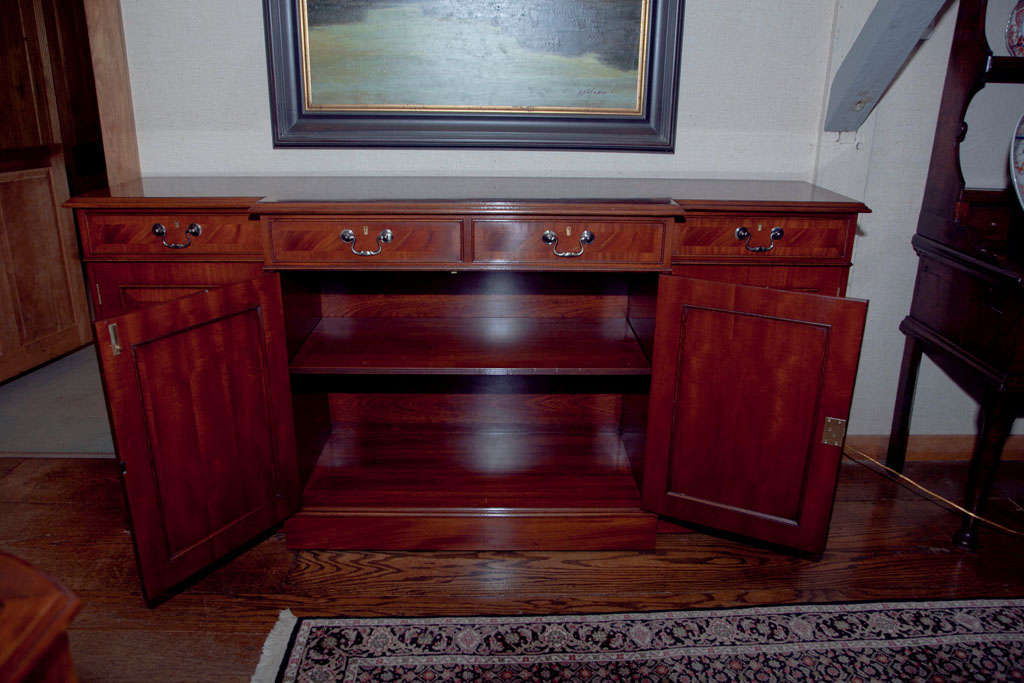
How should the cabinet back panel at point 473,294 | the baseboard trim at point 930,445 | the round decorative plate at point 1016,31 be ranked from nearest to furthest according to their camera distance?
the round decorative plate at point 1016,31, the cabinet back panel at point 473,294, the baseboard trim at point 930,445

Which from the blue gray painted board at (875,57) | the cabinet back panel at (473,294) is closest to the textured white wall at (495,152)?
the blue gray painted board at (875,57)

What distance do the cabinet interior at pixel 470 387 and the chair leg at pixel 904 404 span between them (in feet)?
3.23

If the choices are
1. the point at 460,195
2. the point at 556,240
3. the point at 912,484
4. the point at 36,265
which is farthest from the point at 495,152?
the point at 36,265

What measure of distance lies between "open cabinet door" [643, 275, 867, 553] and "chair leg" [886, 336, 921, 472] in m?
0.81

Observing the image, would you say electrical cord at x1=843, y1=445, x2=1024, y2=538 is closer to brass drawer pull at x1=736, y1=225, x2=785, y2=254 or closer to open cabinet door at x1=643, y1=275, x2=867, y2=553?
open cabinet door at x1=643, y1=275, x2=867, y2=553

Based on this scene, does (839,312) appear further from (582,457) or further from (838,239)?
(582,457)

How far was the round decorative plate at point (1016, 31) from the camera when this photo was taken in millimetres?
2094

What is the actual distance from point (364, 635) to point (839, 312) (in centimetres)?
144

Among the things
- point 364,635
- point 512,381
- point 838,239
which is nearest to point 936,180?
point 838,239

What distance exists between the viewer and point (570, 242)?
6.23ft

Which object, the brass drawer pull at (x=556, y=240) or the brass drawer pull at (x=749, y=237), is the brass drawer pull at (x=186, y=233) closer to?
the brass drawer pull at (x=556, y=240)

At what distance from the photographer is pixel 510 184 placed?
2.17 m

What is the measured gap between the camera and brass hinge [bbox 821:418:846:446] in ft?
6.00

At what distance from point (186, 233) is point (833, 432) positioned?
1.81m
